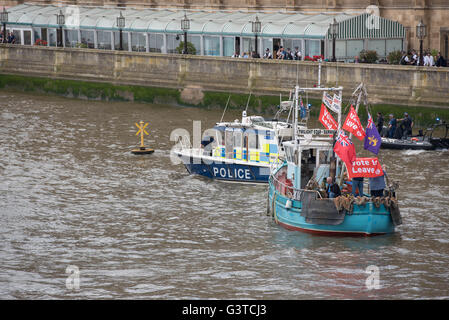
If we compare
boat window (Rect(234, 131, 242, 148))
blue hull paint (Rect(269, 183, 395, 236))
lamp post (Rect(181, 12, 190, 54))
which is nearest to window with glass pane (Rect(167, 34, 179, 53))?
lamp post (Rect(181, 12, 190, 54))

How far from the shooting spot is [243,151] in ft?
129

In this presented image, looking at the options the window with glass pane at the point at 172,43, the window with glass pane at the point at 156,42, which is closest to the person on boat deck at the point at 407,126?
the window with glass pane at the point at 172,43

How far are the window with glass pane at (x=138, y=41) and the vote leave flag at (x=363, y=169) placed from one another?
40.5 metres

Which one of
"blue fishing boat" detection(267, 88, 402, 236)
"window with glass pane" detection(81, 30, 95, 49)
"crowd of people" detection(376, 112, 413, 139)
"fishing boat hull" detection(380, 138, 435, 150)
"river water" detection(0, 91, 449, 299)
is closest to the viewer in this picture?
"river water" detection(0, 91, 449, 299)

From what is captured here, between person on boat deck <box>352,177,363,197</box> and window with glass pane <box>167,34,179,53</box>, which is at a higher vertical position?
window with glass pane <box>167,34,179,53</box>

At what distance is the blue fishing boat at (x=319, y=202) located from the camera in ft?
98.3

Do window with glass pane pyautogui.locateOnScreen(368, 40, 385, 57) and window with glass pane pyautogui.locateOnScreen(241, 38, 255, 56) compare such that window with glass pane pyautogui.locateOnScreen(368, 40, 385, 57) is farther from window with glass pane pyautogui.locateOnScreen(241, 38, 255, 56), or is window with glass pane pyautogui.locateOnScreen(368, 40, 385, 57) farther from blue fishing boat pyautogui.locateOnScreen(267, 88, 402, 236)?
blue fishing boat pyautogui.locateOnScreen(267, 88, 402, 236)

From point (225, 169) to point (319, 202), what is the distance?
9.86 m

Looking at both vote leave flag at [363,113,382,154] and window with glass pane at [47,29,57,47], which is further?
window with glass pane at [47,29,57,47]

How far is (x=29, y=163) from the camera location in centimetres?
4388

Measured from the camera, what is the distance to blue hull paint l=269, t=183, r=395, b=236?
1183 inches

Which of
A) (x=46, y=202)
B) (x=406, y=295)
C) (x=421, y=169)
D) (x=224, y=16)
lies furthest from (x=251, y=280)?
(x=224, y=16)

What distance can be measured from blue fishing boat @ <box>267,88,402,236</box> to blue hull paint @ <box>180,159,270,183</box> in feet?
17.2

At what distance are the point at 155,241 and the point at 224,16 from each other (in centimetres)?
3897
